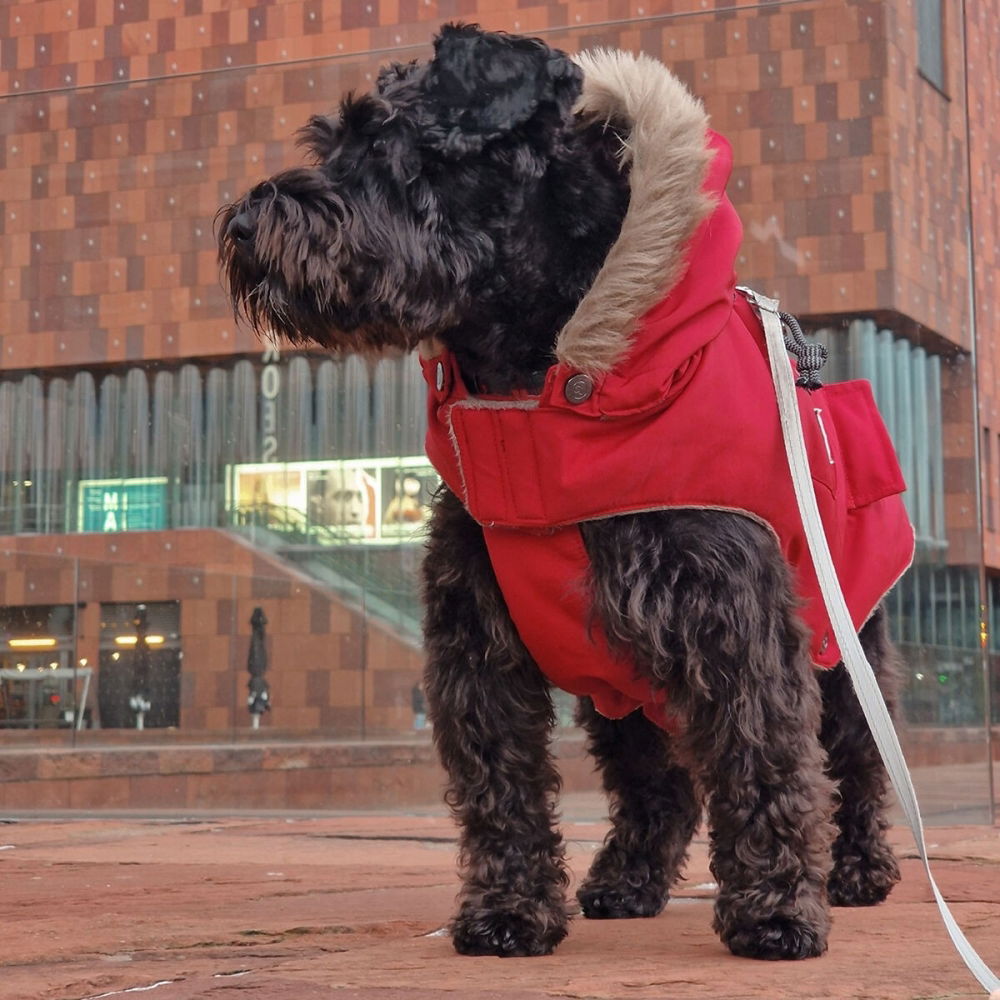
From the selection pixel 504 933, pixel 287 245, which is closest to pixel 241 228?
pixel 287 245

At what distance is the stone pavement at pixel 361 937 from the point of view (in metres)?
2.48

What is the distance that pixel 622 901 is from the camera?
11.7 feet

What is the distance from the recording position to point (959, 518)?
666 cm

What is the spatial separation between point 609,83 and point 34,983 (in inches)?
72.7

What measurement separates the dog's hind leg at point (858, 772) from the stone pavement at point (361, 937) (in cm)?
12

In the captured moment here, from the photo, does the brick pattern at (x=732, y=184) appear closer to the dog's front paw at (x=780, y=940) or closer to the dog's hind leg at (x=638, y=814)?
the dog's hind leg at (x=638, y=814)

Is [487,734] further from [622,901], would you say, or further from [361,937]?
[622,901]

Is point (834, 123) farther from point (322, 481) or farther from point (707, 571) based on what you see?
point (707, 571)

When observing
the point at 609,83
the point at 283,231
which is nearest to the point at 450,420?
the point at 283,231

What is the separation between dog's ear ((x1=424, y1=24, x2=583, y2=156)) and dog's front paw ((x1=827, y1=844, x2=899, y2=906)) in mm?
1860

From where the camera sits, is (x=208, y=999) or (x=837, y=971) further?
(x=837, y=971)

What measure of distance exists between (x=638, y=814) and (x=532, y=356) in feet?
3.96

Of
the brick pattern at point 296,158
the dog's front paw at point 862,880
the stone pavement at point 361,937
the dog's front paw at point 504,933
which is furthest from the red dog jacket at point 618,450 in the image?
the brick pattern at point 296,158

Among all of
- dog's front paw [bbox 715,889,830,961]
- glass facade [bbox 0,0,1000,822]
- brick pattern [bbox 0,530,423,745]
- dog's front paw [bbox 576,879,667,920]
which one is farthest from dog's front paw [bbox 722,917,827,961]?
brick pattern [bbox 0,530,423,745]
